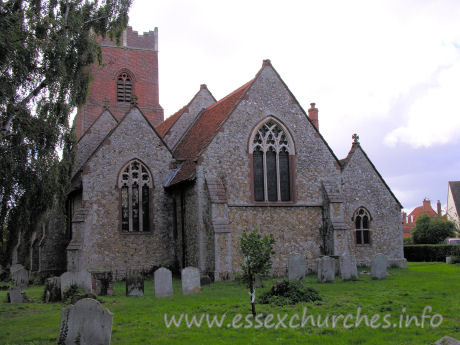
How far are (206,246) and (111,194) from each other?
16.6ft

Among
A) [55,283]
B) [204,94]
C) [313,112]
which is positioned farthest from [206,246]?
[313,112]

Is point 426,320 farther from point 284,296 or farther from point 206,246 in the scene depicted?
point 206,246

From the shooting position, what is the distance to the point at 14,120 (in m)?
13.2

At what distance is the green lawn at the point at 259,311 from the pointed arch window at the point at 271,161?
5.82m

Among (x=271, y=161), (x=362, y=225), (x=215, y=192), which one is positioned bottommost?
(x=362, y=225)

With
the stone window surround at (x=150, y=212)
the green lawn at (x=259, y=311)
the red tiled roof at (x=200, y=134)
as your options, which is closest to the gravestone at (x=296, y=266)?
the green lawn at (x=259, y=311)

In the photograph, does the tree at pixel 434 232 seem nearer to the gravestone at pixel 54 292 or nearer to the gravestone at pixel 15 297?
the gravestone at pixel 54 292

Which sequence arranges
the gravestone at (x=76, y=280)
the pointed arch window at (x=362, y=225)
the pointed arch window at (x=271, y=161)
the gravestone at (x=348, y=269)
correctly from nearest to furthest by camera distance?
the gravestone at (x=76, y=280) < the gravestone at (x=348, y=269) < the pointed arch window at (x=271, y=161) < the pointed arch window at (x=362, y=225)

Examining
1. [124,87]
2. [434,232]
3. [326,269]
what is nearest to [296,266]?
[326,269]

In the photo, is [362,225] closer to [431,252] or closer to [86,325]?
[431,252]

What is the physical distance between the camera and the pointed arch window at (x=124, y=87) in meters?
34.9

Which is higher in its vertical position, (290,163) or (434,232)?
(290,163)

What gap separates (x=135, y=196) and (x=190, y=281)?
7615 millimetres

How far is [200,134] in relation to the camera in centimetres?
2309
